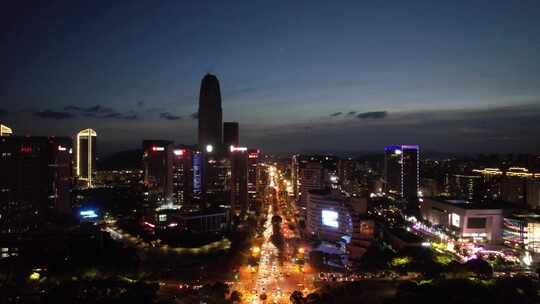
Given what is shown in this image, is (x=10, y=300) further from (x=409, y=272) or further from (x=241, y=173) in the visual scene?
(x=241, y=173)

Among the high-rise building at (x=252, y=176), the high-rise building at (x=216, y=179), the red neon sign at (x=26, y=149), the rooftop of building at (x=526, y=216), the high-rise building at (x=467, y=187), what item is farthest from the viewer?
the high-rise building at (x=252, y=176)

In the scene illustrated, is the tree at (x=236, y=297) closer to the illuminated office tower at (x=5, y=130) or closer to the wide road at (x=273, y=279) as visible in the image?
the wide road at (x=273, y=279)

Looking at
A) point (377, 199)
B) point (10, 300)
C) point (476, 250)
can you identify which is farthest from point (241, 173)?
point (10, 300)

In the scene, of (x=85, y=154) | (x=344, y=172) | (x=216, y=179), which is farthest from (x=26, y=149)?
(x=344, y=172)

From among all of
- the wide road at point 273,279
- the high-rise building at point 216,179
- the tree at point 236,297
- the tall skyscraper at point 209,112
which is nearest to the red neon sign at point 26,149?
the wide road at point 273,279

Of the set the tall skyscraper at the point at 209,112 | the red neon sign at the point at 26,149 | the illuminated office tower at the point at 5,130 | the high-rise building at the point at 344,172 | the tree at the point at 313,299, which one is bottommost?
the tree at the point at 313,299

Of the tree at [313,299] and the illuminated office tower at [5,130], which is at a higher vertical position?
the illuminated office tower at [5,130]
